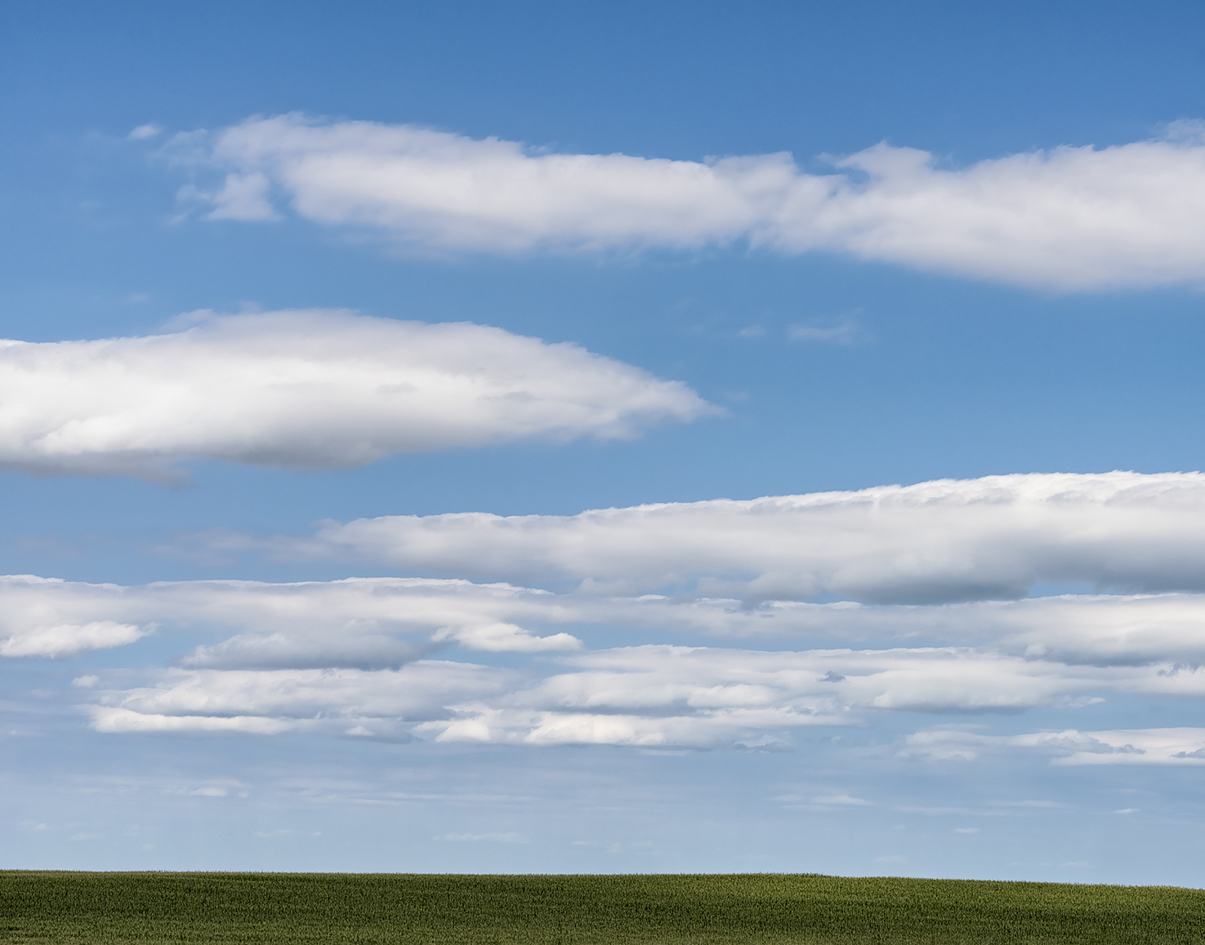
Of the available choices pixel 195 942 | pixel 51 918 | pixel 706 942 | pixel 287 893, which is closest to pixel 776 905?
pixel 706 942

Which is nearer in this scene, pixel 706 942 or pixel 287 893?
pixel 706 942

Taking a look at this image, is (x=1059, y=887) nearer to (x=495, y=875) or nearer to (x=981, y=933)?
(x=981, y=933)

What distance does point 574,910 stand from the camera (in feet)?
149

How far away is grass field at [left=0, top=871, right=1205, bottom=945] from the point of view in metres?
39.6

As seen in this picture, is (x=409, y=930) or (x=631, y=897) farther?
(x=631, y=897)

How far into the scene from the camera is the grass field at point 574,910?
130ft

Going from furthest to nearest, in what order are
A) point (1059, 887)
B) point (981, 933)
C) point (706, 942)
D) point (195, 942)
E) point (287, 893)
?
point (1059, 887)
point (287, 893)
point (981, 933)
point (706, 942)
point (195, 942)

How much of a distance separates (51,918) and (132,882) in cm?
698

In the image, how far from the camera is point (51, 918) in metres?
41.4

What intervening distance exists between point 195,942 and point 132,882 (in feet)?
44.1

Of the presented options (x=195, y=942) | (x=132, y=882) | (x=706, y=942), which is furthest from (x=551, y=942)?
(x=132, y=882)

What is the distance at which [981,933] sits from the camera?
138ft

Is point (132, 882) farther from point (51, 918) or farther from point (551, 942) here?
point (551, 942)

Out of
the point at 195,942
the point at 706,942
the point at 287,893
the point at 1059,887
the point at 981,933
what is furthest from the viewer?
the point at 1059,887
